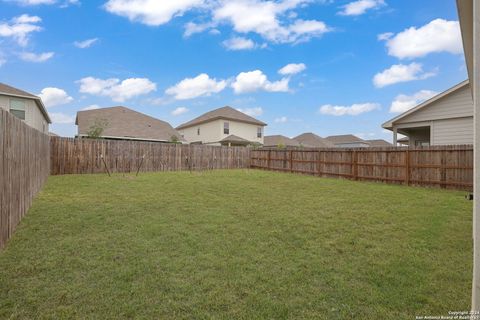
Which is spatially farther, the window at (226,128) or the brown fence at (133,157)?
the window at (226,128)

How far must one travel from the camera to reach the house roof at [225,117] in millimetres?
28416

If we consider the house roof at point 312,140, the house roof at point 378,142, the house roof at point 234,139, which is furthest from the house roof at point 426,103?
the house roof at point 378,142

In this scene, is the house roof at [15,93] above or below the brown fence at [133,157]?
above

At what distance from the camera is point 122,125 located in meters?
22.7

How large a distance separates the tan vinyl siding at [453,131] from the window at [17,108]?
22461 mm

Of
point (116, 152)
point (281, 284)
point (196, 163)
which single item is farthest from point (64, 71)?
point (281, 284)

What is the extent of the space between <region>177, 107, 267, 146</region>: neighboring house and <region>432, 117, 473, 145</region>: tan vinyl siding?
1807cm

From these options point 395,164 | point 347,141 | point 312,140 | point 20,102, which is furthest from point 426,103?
point 347,141

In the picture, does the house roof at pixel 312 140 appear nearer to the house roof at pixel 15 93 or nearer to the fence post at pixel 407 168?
the fence post at pixel 407 168

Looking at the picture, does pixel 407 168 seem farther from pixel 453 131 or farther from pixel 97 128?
pixel 97 128

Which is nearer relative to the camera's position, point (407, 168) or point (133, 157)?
point (407, 168)

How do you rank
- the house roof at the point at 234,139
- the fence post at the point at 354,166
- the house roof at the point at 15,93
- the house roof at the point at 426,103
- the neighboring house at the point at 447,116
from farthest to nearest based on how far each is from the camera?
the house roof at the point at 234,139 < the house roof at the point at 15,93 < the fence post at the point at 354,166 < the neighboring house at the point at 447,116 < the house roof at the point at 426,103

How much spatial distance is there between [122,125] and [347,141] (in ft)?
112

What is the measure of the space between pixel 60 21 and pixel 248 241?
13.4 metres
